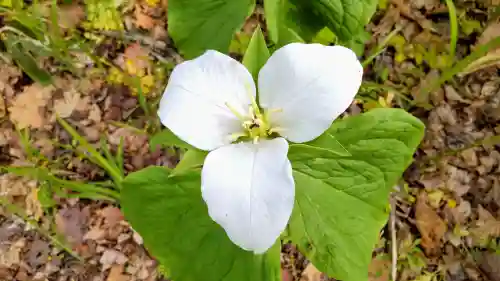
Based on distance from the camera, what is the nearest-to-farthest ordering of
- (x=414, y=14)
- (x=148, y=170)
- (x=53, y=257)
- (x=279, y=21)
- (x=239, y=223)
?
(x=239, y=223) → (x=148, y=170) → (x=279, y=21) → (x=53, y=257) → (x=414, y=14)

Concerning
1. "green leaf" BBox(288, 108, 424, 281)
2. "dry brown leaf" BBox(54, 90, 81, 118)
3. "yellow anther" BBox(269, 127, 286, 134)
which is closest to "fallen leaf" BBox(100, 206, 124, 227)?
"dry brown leaf" BBox(54, 90, 81, 118)

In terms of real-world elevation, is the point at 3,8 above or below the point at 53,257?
above

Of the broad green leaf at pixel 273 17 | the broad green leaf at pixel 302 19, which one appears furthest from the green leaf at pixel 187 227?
the broad green leaf at pixel 302 19

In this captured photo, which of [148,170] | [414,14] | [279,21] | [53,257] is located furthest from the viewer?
[414,14]

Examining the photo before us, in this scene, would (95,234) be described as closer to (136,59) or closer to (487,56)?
(136,59)

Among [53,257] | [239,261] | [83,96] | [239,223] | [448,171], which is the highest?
[239,223]

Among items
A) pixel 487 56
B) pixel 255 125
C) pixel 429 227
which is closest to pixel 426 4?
pixel 487 56

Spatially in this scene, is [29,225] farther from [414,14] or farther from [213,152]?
[414,14]

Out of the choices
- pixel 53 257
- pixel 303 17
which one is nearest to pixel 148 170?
pixel 303 17

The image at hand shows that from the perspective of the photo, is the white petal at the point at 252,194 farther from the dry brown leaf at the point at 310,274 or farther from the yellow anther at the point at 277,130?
the dry brown leaf at the point at 310,274
